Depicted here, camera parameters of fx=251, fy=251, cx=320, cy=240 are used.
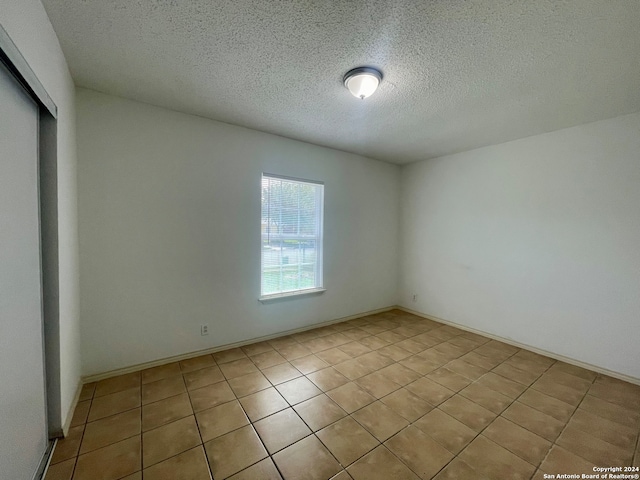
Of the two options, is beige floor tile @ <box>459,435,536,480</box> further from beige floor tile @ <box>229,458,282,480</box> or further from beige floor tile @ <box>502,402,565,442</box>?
beige floor tile @ <box>229,458,282,480</box>

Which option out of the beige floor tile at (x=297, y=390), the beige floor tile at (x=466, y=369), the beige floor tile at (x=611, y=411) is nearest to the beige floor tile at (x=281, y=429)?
the beige floor tile at (x=297, y=390)

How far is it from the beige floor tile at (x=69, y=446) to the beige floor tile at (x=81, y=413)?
62 mm

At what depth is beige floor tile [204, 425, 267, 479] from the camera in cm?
144

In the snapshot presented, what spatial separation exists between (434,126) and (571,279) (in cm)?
225

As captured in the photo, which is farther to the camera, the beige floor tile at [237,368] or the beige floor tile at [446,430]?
the beige floor tile at [237,368]

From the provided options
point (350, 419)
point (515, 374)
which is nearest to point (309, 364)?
point (350, 419)

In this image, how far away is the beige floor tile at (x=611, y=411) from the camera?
187cm

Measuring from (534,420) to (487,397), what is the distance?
1.03 ft

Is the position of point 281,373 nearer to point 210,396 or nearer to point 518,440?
point 210,396

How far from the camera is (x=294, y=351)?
2.88 m

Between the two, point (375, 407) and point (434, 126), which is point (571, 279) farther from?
point (375, 407)

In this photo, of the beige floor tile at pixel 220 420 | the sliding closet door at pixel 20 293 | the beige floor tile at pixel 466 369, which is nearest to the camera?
the sliding closet door at pixel 20 293

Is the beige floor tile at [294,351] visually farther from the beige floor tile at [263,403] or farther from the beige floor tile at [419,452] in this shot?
the beige floor tile at [419,452]

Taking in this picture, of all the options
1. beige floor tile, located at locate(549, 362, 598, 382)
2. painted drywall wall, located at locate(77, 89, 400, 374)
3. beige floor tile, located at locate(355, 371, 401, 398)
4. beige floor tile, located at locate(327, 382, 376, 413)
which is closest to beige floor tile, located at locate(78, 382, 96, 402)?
painted drywall wall, located at locate(77, 89, 400, 374)
